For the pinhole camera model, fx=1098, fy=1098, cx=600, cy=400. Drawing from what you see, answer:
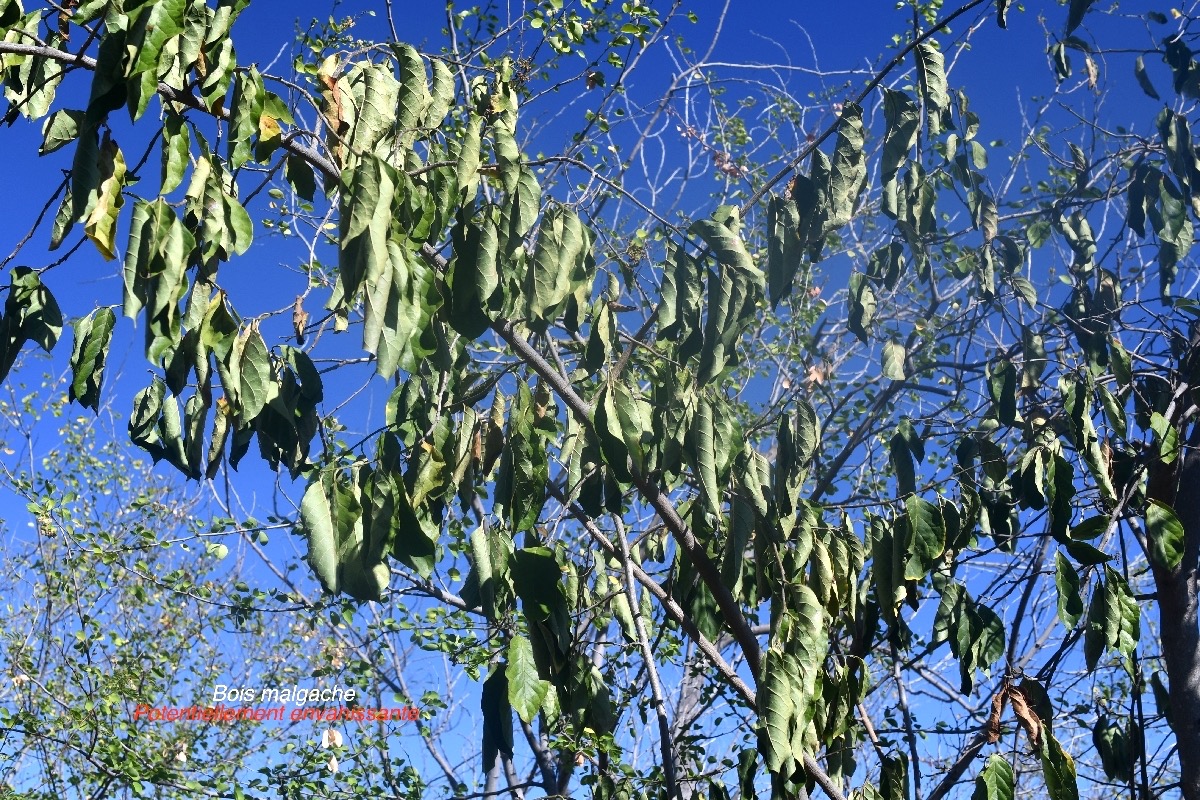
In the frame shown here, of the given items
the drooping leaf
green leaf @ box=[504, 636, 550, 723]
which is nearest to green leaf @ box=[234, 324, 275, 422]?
green leaf @ box=[504, 636, 550, 723]

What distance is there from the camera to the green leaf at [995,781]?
1899mm

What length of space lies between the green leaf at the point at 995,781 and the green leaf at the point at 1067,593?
0.27 m

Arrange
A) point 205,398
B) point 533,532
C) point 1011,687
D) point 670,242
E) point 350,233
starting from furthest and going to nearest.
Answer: point 1011,687 < point 533,532 < point 670,242 < point 205,398 < point 350,233

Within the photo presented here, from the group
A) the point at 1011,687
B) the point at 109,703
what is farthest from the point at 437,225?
the point at 109,703

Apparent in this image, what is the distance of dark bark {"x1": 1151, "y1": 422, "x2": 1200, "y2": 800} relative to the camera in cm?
256

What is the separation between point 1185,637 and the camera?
2.65 meters

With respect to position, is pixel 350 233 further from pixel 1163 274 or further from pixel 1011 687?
pixel 1163 274

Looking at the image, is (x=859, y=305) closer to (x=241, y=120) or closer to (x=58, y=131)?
(x=241, y=120)

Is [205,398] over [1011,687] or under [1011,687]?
over

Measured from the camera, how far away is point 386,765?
156 inches

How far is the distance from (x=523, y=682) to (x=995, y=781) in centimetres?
87

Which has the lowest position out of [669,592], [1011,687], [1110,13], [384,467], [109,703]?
[1011,687]

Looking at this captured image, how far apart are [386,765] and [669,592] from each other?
203cm

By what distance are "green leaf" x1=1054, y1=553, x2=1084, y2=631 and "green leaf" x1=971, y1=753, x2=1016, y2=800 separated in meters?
0.27
